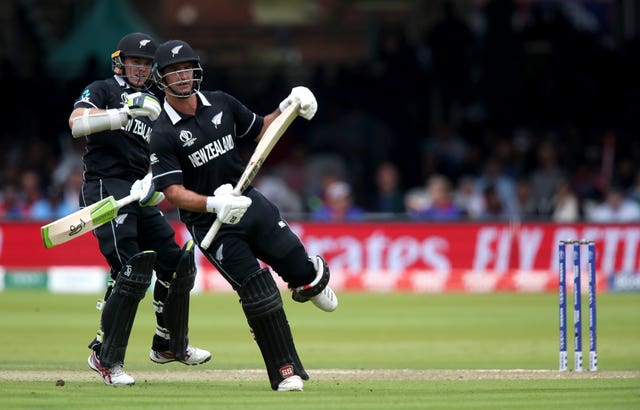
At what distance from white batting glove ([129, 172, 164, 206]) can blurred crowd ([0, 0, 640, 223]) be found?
8.40m

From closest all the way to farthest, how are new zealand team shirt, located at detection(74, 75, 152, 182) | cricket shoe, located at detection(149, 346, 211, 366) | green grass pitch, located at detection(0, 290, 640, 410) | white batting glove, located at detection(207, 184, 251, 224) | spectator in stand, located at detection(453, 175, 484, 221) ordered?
green grass pitch, located at detection(0, 290, 640, 410)
white batting glove, located at detection(207, 184, 251, 224)
new zealand team shirt, located at detection(74, 75, 152, 182)
cricket shoe, located at detection(149, 346, 211, 366)
spectator in stand, located at detection(453, 175, 484, 221)

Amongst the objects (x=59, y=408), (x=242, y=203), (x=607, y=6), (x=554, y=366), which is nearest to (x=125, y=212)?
(x=242, y=203)

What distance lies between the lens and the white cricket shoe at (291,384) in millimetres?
6730

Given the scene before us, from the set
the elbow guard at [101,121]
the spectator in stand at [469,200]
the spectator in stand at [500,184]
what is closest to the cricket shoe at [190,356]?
the elbow guard at [101,121]

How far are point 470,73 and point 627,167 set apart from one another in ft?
8.94

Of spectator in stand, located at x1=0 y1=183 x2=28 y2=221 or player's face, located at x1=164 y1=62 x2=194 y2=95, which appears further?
spectator in stand, located at x1=0 y1=183 x2=28 y2=221

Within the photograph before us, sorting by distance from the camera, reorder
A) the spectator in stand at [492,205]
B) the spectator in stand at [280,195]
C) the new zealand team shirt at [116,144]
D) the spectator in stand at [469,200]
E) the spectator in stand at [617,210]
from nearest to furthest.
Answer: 1. the new zealand team shirt at [116,144]
2. the spectator in stand at [617,210]
3. the spectator in stand at [492,205]
4. the spectator in stand at [469,200]
5. the spectator in stand at [280,195]

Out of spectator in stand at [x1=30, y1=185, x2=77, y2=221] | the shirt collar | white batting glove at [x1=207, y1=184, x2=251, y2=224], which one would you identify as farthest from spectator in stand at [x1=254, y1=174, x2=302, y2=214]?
white batting glove at [x1=207, y1=184, x2=251, y2=224]

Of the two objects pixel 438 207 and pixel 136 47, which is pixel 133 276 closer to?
Result: pixel 136 47

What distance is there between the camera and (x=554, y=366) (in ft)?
28.0

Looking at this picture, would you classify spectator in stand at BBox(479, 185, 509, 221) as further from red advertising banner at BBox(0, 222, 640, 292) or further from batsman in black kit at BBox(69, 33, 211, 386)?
batsman in black kit at BBox(69, 33, 211, 386)

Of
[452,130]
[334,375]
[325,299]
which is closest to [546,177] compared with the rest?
[452,130]

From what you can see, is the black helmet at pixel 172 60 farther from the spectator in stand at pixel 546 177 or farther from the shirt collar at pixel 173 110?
the spectator in stand at pixel 546 177

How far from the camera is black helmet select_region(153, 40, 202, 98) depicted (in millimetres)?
6809
